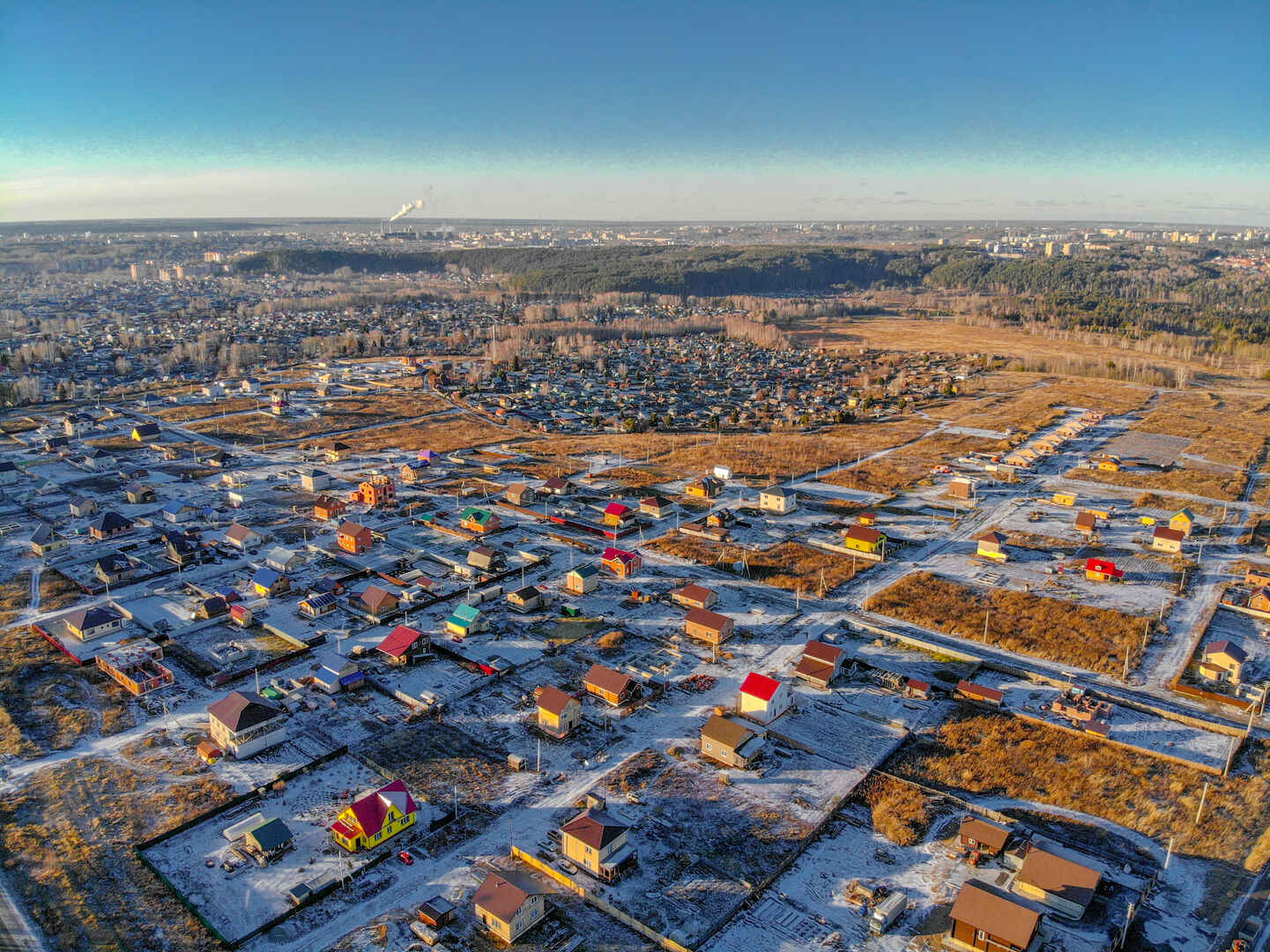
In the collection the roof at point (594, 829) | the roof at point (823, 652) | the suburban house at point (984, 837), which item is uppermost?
the roof at point (823, 652)

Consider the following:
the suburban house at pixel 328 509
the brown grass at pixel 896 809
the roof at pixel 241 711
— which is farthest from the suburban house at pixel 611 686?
the suburban house at pixel 328 509

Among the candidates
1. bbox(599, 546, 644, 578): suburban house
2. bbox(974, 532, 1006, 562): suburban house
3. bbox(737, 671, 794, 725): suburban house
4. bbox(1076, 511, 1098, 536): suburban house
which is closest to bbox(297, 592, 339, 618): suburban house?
bbox(599, 546, 644, 578): suburban house

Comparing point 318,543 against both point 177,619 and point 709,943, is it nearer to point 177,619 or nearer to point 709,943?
point 177,619

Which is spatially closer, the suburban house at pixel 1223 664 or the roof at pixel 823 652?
the suburban house at pixel 1223 664

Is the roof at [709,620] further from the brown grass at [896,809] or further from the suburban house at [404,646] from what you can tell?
the suburban house at [404,646]

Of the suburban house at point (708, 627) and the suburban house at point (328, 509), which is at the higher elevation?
the suburban house at point (328, 509)

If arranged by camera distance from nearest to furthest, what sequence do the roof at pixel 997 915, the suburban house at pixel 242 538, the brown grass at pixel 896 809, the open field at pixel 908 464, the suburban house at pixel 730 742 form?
the roof at pixel 997 915
the brown grass at pixel 896 809
the suburban house at pixel 730 742
the suburban house at pixel 242 538
the open field at pixel 908 464
